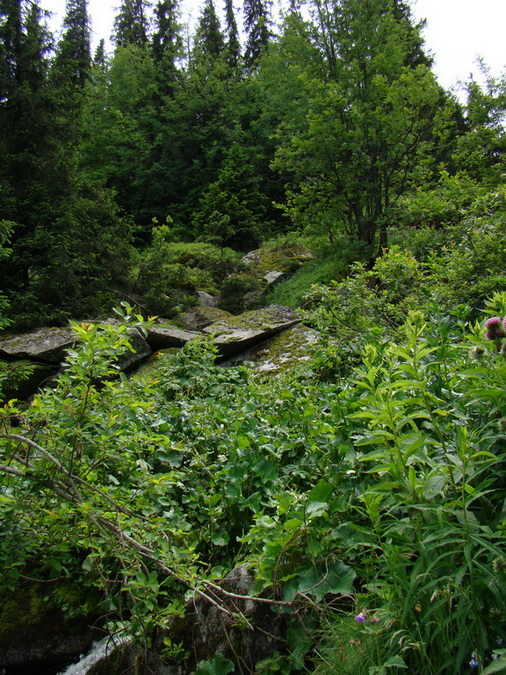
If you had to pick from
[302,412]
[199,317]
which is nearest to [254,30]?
[199,317]

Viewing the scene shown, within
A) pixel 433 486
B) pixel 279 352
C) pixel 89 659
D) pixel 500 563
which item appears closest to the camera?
pixel 500 563

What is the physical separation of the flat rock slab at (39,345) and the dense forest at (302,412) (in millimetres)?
654

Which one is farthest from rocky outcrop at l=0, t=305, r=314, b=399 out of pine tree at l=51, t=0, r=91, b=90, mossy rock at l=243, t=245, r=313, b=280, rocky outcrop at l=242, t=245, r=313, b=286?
pine tree at l=51, t=0, r=91, b=90

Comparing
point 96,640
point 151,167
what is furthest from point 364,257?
point 151,167

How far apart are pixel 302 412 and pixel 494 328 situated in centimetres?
163

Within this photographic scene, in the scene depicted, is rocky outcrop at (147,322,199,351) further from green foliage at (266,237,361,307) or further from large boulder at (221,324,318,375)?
green foliage at (266,237,361,307)

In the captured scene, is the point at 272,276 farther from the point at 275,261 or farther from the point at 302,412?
the point at 302,412

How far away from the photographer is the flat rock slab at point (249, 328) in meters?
6.58

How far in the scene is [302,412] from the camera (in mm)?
3074

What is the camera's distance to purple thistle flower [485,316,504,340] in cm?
166

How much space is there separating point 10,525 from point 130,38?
42.6m

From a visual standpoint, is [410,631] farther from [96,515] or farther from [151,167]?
[151,167]

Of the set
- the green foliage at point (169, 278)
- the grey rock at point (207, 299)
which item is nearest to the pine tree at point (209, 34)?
the green foliage at point (169, 278)

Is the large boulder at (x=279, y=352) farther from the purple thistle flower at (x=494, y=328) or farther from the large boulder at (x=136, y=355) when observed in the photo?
the purple thistle flower at (x=494, y=328)
